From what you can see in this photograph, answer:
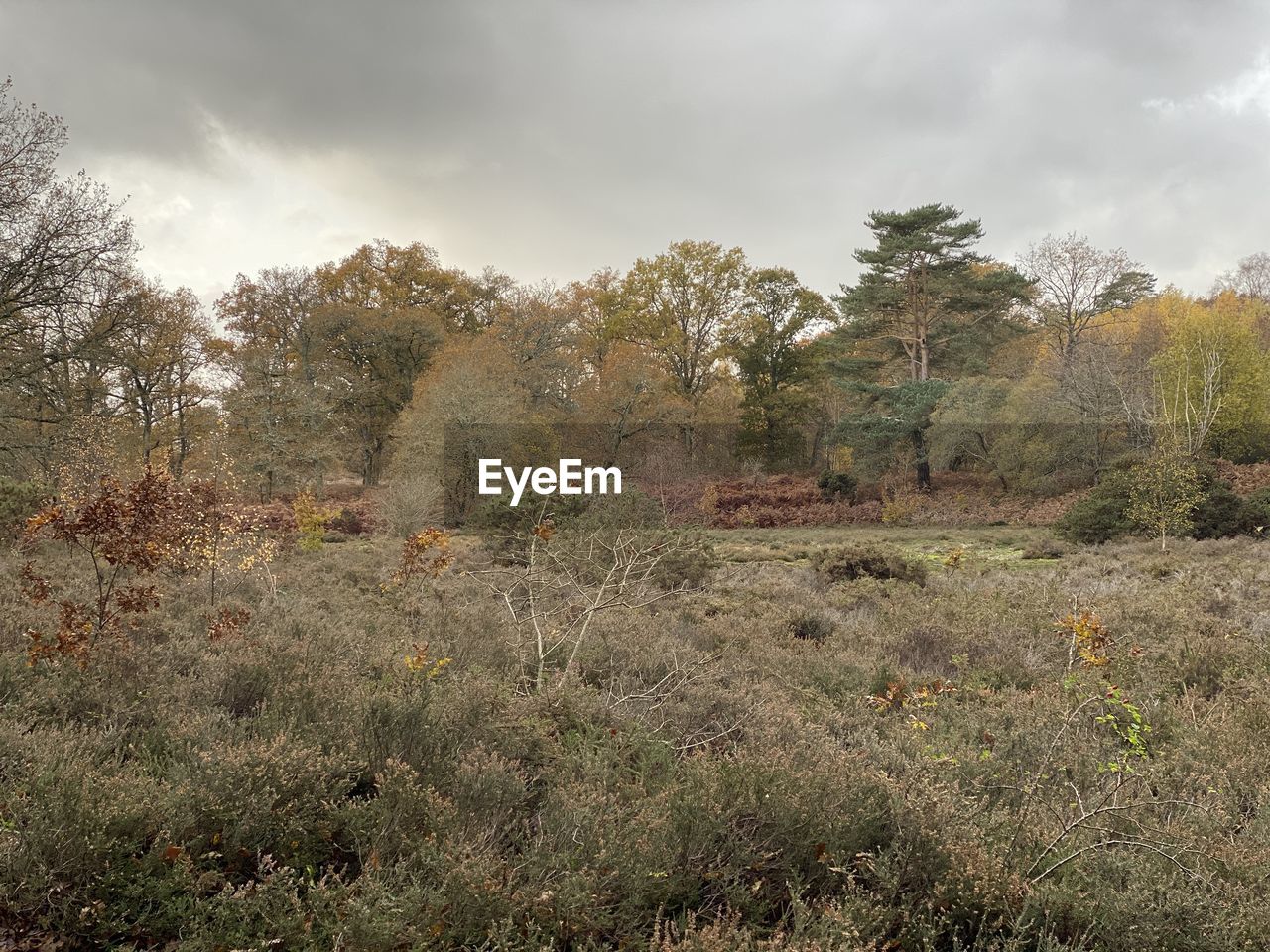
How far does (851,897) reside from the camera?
7.52ft

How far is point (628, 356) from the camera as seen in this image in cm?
3077

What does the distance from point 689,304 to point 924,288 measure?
11.2 metres

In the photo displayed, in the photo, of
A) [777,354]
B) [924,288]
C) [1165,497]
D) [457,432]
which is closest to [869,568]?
[1165,497]

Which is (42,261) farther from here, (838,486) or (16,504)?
(838,486)

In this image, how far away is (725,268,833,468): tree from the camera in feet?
113

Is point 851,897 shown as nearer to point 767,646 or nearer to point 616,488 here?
point 767,646

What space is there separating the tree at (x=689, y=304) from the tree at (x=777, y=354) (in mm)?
884

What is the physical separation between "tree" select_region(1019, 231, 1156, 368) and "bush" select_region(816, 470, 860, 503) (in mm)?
10727

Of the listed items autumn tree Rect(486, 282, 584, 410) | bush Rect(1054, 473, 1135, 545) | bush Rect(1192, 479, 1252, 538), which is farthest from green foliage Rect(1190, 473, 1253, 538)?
autumn tree Rect(486, 282, 584, 410)

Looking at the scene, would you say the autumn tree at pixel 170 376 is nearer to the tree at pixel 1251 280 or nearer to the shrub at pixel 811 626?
the shrub at pixel 811 626

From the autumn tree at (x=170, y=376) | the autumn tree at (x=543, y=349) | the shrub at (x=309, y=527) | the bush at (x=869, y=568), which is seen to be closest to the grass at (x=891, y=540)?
the bush at (x=869, y=568)

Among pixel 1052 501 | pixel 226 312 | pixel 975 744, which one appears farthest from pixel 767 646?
pixel 226 312

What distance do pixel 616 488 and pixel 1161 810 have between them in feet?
36.3

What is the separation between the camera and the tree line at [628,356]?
15.0 meters
